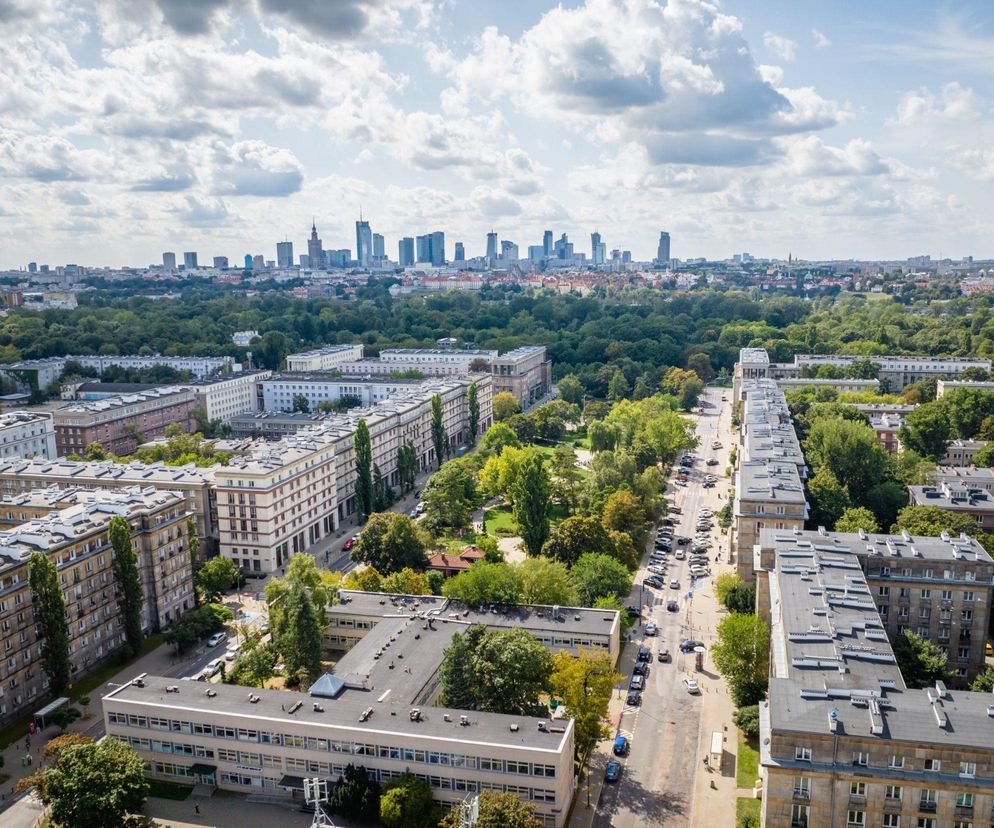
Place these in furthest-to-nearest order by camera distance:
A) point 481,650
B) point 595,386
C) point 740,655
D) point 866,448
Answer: point 595,386
point 866,448
point 740,655
point 481,650

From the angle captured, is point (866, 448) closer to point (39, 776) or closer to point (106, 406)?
point (39, 776)

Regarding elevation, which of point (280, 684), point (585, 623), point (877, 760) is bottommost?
point (280, 684)

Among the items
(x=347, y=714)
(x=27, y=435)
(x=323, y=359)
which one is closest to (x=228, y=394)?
(x=323, y=359)

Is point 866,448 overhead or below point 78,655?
overhead

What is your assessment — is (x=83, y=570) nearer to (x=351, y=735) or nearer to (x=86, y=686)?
(x=86, y=686)

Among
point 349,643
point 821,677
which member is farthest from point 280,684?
point 821,677
